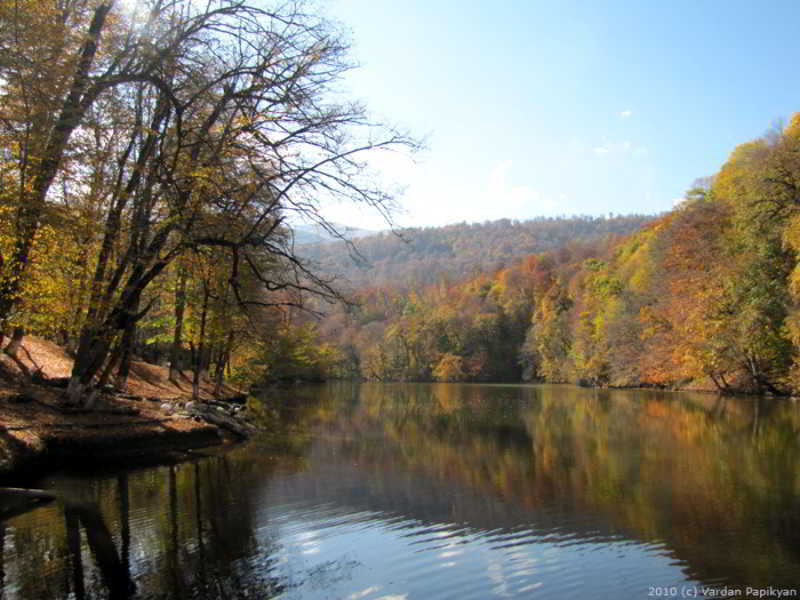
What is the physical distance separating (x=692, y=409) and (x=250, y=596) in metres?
30.2

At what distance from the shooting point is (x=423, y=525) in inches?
404

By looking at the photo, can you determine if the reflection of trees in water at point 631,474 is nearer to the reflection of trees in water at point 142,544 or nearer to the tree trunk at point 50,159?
the reflection of trees in water at point 142,544

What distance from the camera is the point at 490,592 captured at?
24.1 ft

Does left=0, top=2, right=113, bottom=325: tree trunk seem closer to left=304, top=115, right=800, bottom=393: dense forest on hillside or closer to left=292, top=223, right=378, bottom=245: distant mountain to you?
left=292, top=223, right=378, bottom=245: distant mountain

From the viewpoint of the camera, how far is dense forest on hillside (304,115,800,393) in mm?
38531

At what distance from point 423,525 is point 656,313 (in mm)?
45237

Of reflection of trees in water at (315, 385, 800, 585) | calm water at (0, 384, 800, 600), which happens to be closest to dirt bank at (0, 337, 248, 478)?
calm water at (0, 384, 800, 600)

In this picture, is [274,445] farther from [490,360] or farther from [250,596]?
[490,360]

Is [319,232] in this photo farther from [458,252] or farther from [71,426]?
[458,252]

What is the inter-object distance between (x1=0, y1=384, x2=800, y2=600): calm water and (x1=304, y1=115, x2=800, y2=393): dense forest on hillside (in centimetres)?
430

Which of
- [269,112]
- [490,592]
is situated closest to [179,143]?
[269,112]

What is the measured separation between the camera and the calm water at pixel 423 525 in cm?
752

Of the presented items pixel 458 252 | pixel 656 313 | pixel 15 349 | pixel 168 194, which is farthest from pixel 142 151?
pixel 458 252

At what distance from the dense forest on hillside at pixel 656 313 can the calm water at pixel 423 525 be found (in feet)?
14.1
